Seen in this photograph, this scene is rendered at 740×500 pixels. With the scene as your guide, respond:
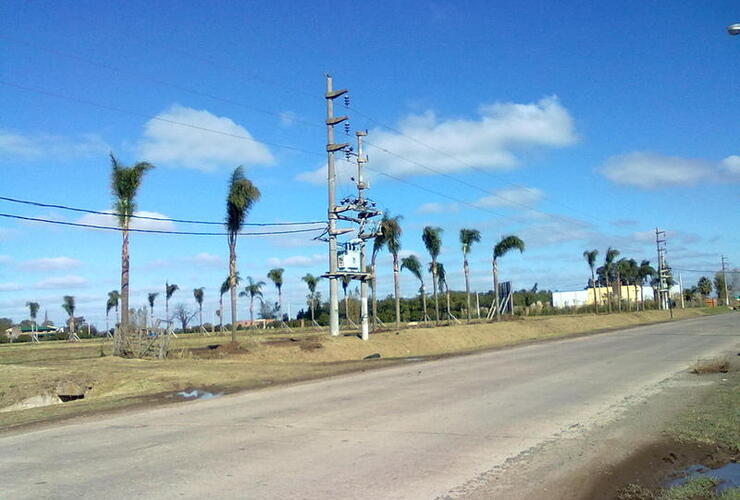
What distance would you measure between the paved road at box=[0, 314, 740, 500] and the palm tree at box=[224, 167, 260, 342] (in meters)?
14.7

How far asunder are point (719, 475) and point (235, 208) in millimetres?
27365

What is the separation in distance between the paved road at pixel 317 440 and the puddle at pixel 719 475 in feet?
6.81

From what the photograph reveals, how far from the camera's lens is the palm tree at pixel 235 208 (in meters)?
32.2

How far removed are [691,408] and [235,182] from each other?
24.8m

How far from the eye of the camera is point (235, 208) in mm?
32469

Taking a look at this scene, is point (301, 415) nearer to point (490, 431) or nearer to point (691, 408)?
point (490, 431)

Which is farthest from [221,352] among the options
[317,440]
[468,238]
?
[468,238]

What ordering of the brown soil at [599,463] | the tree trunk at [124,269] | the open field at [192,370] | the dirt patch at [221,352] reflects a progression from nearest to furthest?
the brown soil at [599,463]
the open field at [192,370]
the dirt patch at [221,352]
the tree trunk at [124,269]

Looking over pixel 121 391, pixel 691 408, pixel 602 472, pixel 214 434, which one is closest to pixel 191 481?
pixel 214 434

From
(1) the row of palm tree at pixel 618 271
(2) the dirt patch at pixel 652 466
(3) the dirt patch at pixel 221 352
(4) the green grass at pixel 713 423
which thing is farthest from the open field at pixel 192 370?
(1) the row of palm tree at pixel 618 271

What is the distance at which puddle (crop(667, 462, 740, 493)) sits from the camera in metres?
7.29

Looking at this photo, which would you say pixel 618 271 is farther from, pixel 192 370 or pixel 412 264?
pixel 192 370

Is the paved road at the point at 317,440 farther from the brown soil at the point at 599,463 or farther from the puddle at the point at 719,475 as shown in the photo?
the puddle at the point at 719,475

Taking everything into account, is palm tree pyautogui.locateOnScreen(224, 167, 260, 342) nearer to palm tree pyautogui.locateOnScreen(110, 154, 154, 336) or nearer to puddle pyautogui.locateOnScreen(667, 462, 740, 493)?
palm tree pyautogui.locateOnScreen(110, 154, 154, 336)
